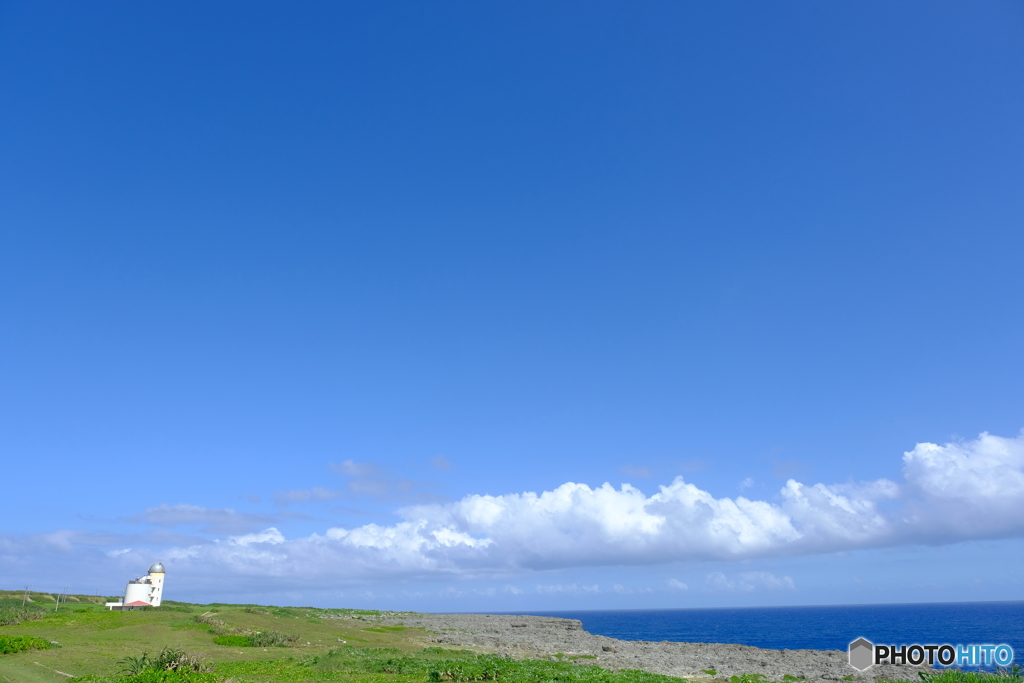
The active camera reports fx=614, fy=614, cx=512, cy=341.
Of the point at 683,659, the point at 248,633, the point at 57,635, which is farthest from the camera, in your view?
the point at 683,659

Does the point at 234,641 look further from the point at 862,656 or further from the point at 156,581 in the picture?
the point at 862,656

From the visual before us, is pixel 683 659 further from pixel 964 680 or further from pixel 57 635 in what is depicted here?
pixel 57 635

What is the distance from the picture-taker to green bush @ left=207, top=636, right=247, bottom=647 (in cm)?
4700

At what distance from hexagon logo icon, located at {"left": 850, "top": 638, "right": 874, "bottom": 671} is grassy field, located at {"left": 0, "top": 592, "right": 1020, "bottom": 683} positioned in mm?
12590

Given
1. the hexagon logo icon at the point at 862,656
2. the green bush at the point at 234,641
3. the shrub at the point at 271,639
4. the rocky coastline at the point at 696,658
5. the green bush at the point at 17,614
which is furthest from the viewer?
the green bush at the point at 17,614

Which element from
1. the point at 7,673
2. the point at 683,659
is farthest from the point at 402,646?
the point at 7,673

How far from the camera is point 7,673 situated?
2861cm

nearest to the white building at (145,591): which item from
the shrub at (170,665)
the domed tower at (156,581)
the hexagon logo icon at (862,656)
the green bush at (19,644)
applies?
the domed tower at (156,581)

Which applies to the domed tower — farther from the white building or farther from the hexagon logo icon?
the hexagon logo icon

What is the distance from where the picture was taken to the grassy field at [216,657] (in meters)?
28.7

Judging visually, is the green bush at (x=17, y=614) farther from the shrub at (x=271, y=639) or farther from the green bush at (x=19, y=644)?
the shrub at (x=271, y=639)

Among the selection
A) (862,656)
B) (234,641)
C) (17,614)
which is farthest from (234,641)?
(862,656)

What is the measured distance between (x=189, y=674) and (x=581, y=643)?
180 ft

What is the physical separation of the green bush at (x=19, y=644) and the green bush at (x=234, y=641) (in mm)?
11880
